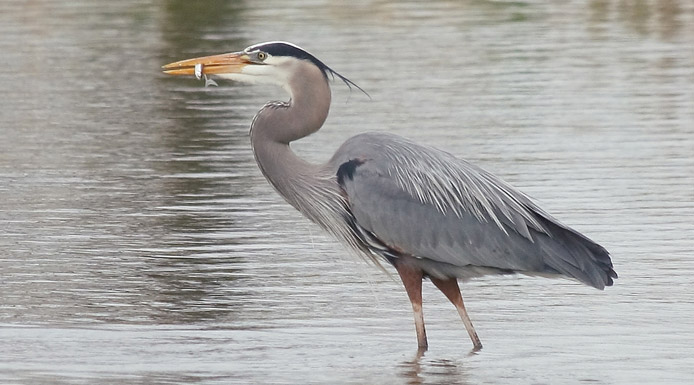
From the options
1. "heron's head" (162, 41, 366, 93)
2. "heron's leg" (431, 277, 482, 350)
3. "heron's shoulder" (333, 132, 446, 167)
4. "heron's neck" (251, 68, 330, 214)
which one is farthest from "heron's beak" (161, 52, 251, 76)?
"heron's leg" (431, 277, 482, 350)

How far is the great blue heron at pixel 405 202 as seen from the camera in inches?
307

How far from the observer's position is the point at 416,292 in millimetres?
7809

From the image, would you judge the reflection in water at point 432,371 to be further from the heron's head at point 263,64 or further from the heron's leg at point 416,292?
the heron's head at point 263,64

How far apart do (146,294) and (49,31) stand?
15783 millimetres

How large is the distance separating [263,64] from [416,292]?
140 cm

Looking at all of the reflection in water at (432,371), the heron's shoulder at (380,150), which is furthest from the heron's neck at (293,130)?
the reflection in water at (432,371)

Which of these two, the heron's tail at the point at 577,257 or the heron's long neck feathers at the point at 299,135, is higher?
the heron's long neck feathers at the point at 299,135

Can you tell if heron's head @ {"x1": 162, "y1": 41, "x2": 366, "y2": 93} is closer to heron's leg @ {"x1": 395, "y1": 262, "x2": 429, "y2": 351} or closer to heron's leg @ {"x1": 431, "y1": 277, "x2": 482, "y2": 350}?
heron's leg @ {"x1": 395, "y1": 262, "x2": 429, "y2": 351}

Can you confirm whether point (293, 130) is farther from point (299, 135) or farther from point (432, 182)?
point (432, 182)

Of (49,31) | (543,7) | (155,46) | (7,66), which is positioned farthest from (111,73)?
(543,7)

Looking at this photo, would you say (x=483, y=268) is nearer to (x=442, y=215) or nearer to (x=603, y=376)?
(x=442, y=215)

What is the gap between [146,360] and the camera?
752 cm

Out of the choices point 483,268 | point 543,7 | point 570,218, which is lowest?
point 543,7

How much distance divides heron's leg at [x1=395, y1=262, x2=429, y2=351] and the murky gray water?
5.4 inches
